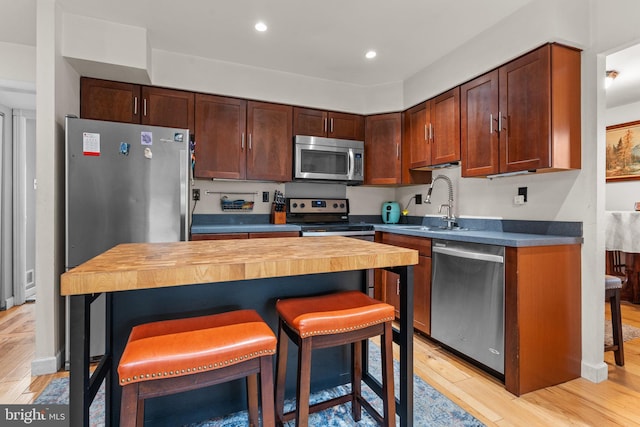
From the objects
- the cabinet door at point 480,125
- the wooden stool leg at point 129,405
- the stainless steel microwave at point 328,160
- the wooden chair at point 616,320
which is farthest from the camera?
the stainless steel microwave at point 328,160

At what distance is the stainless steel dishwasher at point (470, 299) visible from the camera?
2.02 metres

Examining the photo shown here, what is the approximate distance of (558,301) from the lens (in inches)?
79.2

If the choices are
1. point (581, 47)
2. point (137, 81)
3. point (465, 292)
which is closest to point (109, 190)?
point (137, 81)

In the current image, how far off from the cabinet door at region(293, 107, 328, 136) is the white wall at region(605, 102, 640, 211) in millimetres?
3661

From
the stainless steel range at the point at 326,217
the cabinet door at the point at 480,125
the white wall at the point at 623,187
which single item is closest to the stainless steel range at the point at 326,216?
the stainless steel range at the point at 326,217

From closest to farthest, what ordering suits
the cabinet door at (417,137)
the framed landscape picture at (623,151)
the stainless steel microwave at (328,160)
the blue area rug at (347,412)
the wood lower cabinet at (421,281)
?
1. the blue area rug at (347,412)
2. the wood lower cabinet at (421,281)
3. the cabinet door at (417,137)
4. the stainless steel microwave at (328,160)
5. the framed landscape picture at (623,151)

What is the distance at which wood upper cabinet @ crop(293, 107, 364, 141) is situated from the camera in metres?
3.39

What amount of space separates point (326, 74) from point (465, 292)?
97.6 inches

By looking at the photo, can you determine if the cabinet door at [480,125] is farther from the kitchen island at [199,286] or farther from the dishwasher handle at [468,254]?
the kitchen island at [199,286]

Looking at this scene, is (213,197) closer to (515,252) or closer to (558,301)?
(515,252)

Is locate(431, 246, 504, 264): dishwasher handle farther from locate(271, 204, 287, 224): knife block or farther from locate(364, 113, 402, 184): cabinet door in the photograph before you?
locate(271, 204, 287, 224): knife block

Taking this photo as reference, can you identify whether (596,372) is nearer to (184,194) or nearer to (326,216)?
(326,216)

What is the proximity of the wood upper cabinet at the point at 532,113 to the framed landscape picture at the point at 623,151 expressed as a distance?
8.66ft

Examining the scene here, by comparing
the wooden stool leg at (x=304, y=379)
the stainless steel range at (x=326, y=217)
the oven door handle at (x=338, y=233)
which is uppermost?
the stainless steel range at (x=326, y=217)
